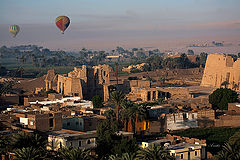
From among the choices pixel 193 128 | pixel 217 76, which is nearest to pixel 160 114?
pixel 193 128

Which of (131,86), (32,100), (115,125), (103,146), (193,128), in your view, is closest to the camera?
(103,146)

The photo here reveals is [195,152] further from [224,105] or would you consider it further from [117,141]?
[224,105]

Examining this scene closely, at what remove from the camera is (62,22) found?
197 ft

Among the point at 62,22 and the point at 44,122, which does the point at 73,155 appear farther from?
the point at 62,22

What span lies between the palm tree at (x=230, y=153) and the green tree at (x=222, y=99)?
1644 cm

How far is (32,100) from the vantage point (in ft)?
131

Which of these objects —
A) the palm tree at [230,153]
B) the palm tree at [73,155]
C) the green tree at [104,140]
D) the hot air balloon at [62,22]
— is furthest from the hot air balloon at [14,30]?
the palm tree at [73,155]

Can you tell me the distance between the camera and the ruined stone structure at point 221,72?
2227 inches

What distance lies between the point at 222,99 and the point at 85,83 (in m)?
14.1

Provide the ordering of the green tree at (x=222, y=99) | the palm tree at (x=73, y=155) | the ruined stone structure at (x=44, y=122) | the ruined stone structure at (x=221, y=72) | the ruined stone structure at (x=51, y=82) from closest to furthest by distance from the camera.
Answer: the palm tree at (x=73, y=155)
the ruined stone structure at (x=44, y=122)
the green tree at (x=222, y=99)
the ruined stone structure at (x=51, y=82)
the ruined stone structure at (x=221, y=72)

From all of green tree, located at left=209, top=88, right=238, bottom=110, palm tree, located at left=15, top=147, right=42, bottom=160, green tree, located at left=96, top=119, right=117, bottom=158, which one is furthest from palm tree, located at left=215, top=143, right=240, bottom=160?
green tree, located at left=209, top=88, right=238, bottom=110

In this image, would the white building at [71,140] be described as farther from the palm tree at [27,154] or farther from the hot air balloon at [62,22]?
the hot air balloon at [62,22]

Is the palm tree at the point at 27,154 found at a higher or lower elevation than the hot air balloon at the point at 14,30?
lower

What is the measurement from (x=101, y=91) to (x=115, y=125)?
20.1 m
